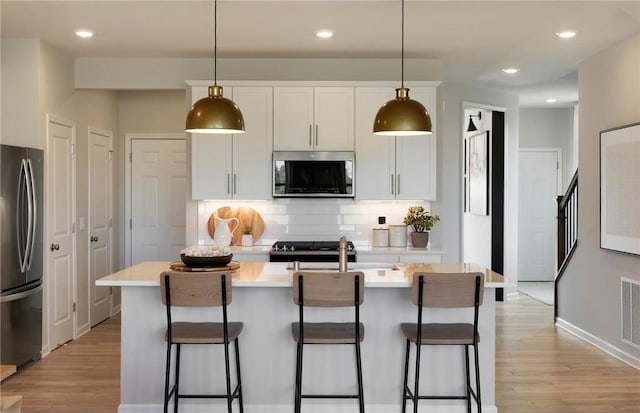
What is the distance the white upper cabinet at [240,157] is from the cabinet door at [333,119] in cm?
44

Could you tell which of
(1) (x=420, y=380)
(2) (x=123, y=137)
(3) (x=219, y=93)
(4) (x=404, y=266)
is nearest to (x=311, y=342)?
(1) (x=420, y=380)

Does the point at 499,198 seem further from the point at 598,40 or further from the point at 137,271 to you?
the point at 137,271

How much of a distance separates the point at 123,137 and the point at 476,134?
475cm

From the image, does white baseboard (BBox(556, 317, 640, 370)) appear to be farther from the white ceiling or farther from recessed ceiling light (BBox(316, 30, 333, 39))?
recessed ceiling light (BBox(316, 30, 333, 39))

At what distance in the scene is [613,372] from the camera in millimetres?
5168

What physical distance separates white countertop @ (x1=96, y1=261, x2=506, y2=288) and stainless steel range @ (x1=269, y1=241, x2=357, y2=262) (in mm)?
1162

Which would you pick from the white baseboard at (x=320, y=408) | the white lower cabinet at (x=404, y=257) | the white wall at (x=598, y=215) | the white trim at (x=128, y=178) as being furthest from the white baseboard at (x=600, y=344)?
the white trim at (x=128, y=178)

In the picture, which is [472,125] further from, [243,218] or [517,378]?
[517,378]

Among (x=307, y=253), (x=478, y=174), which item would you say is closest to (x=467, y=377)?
(x=307, y=253)

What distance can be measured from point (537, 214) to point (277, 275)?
7.28 meters

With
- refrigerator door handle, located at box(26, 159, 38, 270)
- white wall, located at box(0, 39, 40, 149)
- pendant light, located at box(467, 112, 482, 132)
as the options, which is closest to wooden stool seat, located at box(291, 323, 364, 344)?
refrigerator door handle, located at box(26, 159, 38, 270)

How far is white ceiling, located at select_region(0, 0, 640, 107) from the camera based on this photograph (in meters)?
4.56

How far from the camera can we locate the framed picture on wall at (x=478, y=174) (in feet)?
28.3

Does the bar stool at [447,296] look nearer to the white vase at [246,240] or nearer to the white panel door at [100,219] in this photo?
the white vase at [246,240]
